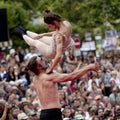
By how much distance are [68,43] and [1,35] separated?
9.35m

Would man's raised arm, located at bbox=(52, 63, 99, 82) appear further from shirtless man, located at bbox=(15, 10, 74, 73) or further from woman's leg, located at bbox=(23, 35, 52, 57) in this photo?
woman's leg, located at bbox=(23, 35, 52, 57)

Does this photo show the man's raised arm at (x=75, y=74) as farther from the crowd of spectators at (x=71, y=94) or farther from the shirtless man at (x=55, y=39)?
the crowd of spectators at (x=71, y=94)

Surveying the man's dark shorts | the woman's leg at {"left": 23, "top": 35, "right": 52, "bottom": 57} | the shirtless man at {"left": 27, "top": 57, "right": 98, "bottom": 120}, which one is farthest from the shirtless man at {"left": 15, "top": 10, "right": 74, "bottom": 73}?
the man's dark shorts

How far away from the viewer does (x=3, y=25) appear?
20.2 meters

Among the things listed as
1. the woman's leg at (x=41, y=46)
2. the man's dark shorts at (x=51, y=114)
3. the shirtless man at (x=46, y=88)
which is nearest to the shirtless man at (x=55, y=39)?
the woman's leg at (x=41, y=46)

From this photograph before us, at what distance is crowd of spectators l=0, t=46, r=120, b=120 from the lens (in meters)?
15.4

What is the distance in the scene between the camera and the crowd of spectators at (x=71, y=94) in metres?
15.4

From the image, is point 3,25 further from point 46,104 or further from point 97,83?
point 46,104

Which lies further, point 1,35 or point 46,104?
point 1,35

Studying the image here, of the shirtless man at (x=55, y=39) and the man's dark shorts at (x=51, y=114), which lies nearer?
the man's dark shorts at (x=51, y=114)

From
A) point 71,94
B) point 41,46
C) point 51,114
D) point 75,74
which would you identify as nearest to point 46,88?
point 51,114

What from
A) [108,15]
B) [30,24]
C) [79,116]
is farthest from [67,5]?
[79,116]

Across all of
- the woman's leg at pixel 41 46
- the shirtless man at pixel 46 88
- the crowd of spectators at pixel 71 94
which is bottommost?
the crowd of spectators at pixel 71 94

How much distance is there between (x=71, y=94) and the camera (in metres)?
18.8
